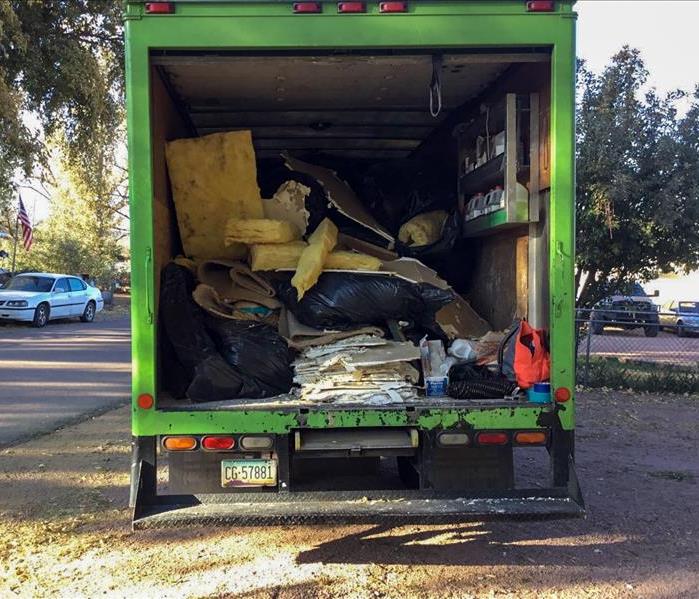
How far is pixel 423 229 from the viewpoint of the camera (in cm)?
551

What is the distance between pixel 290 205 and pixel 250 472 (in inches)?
83.0

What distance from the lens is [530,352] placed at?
3.79m

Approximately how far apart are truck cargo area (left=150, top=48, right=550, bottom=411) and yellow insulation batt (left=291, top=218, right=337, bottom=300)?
59cm

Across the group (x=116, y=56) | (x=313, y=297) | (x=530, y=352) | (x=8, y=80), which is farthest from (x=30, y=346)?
(x=530, y=352)

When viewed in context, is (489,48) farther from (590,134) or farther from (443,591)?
(590,134)

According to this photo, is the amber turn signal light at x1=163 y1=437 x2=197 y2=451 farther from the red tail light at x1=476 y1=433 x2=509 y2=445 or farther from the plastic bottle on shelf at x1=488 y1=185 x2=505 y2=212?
the plastic bottle on shelf at x1=488 y1=185 x2=505 y2=212

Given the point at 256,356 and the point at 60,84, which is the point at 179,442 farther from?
the point at 60,84

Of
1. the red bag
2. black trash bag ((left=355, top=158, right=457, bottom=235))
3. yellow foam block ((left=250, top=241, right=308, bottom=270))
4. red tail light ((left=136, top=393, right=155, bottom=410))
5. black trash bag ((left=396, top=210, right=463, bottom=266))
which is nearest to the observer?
red tail light ((left=136, top=393, right=155, bottom=410))

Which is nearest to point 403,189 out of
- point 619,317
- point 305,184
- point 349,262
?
point 305,184

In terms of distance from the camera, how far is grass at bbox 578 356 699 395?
9797mm

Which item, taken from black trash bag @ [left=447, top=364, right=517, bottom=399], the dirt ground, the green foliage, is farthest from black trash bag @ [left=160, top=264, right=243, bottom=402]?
the green foliage

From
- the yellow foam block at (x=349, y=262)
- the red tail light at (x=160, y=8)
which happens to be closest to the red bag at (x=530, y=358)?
the yellow foam block at (x=349, y=262)

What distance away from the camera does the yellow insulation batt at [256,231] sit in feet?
14.4

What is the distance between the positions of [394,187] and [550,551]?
10.5ft
